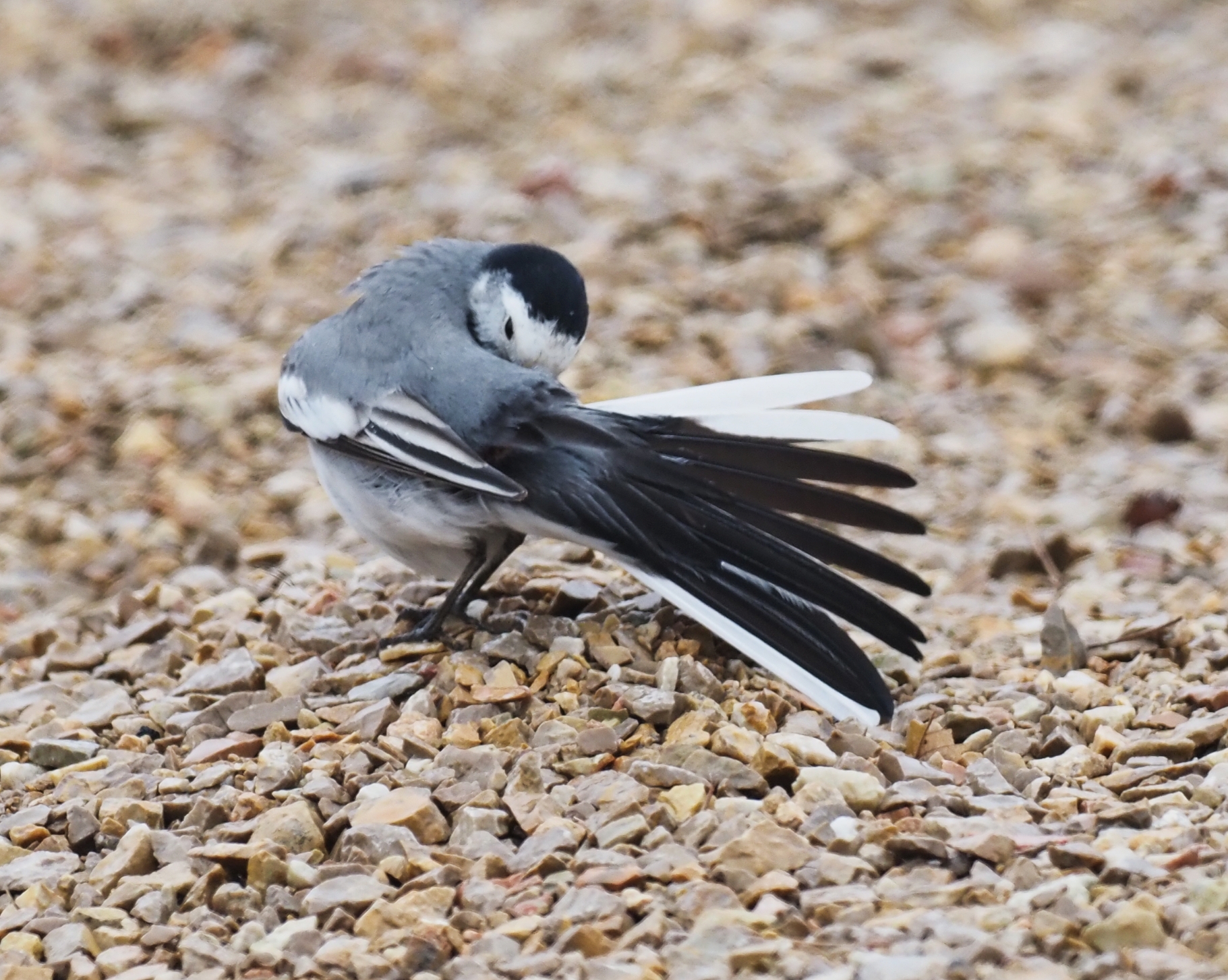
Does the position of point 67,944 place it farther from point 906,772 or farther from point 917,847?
point 906,772

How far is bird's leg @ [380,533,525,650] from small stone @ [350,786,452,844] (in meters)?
0.92

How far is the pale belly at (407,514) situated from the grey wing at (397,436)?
0.07 metres

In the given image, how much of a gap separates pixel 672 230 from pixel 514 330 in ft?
9.73

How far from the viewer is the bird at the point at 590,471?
12.7 ft

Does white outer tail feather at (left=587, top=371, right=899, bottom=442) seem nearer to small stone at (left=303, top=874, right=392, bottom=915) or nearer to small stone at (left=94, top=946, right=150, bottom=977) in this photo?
small stone at (left=303, top=874, right=392, bottom=915)

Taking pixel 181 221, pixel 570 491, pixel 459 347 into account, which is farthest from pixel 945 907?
pixel 181 221

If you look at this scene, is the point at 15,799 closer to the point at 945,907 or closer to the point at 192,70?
the point at 945,907

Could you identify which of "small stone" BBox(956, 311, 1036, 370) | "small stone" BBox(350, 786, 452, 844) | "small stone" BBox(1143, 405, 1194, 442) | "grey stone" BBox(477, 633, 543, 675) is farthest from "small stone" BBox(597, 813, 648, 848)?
"small stone" BBox(956, 311, 1036, 370)

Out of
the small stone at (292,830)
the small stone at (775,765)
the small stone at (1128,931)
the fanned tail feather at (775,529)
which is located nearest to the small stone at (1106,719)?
the fanned tail feather at (775,529)

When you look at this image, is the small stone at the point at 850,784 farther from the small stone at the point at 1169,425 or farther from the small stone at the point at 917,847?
the small stone at the point at 1169,425

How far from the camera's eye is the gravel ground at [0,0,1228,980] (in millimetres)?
3176

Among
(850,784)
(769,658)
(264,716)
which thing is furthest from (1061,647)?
(264,716)

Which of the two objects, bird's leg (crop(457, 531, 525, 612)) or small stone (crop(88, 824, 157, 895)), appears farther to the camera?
bird's leg (crop(457, 531, 525, 612))

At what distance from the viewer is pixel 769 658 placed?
3.78 m
